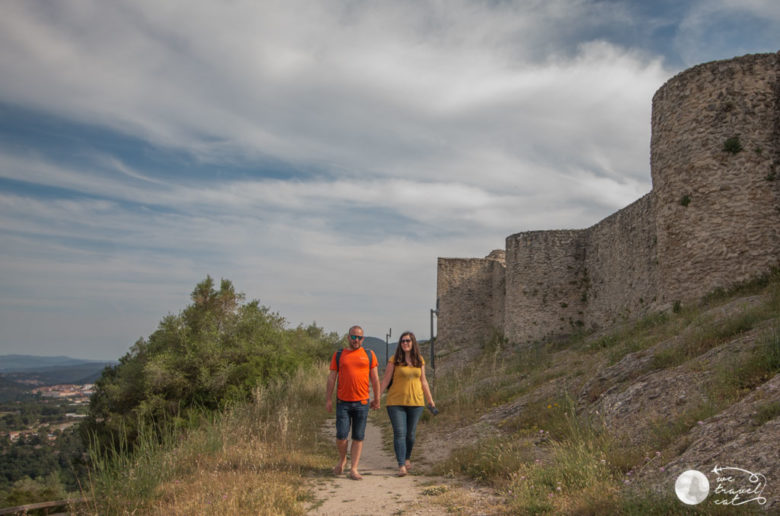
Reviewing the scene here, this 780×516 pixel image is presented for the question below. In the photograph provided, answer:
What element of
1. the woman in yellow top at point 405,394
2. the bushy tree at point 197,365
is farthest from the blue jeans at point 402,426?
the bushy tree at point 197,365

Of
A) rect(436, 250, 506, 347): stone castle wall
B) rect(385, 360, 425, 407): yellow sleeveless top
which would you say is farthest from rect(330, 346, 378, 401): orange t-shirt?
rect(436, 250, 506, 347): stone castle wall

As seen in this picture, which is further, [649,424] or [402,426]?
[402,426]

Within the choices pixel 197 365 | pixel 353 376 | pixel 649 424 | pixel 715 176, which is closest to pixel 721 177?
pixel 715 176

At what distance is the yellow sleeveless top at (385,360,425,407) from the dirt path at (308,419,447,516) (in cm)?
98

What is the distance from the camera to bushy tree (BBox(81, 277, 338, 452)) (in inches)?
600

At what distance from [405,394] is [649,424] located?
2.97 m

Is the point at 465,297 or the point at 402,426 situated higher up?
the point at 465,297

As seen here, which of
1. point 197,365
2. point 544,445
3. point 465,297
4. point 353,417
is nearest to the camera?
point 544,445

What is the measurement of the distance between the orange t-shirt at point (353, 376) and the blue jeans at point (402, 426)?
1.54ft

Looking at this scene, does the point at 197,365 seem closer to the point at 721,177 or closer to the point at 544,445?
the point at 544,445

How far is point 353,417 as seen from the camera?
7.02m

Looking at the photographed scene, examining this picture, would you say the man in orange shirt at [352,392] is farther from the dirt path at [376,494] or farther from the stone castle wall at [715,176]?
the stone castle wall at [715,176]

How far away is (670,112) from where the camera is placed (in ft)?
37.9

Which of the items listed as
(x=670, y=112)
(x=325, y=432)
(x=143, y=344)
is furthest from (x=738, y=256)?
(x=143, y=344)
